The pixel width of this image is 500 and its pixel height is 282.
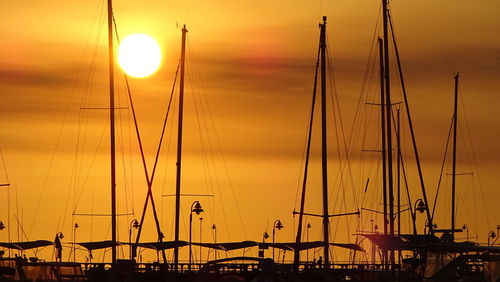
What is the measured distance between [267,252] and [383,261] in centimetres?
5749

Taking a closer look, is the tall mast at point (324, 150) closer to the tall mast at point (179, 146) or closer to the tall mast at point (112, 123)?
the tall mast at point (179, 146)

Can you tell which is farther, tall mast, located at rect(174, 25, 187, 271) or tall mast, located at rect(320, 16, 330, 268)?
Answer: tall mast, located at rect(174, 25, 187, 271)

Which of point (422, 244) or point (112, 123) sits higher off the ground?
point (112, 123)

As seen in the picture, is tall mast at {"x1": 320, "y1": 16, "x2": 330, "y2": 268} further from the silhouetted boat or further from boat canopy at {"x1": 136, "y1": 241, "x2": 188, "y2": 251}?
boat canopy at {"x1": 136, "y1": 241, "x2": 188, "y2": 251}

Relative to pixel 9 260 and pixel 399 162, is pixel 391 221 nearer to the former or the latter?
pixel 399 162

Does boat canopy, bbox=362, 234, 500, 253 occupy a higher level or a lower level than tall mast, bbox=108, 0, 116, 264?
lower

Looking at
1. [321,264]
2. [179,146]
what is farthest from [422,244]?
[179,146]

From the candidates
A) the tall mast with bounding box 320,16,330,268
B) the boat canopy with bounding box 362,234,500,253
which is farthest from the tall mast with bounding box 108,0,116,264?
the boat canopy with bounding box 362,234,500,253

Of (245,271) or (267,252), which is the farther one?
(267,252)

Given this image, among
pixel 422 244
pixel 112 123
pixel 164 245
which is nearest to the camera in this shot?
pixel 422 244

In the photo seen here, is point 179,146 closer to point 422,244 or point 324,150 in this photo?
point 324,150

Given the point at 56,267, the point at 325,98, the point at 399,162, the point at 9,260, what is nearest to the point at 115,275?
the point at 56,267

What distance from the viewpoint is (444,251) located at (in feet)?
286

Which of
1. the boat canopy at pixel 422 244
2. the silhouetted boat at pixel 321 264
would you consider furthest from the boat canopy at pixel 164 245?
the boat canopy at pixel 422 244
